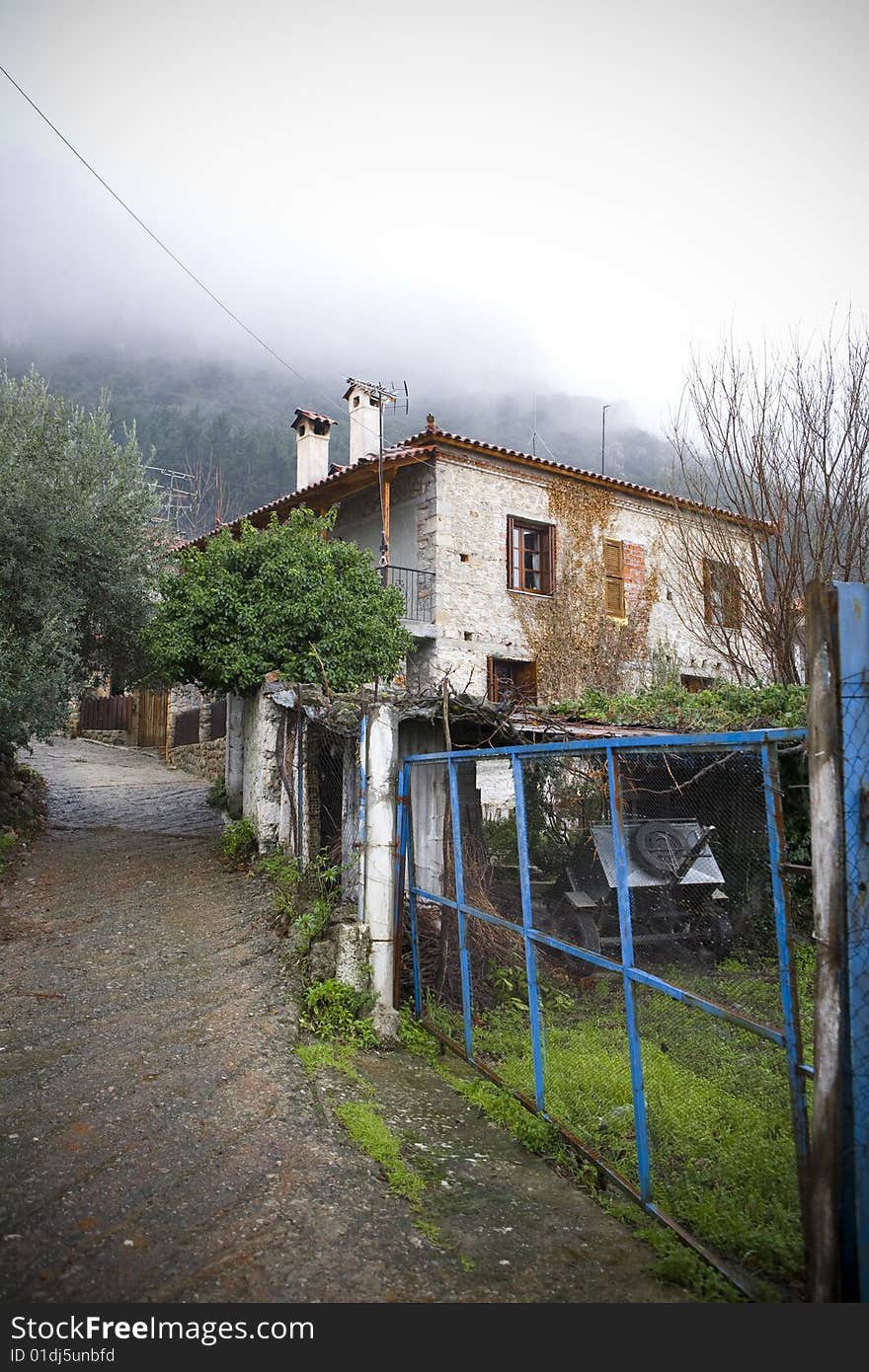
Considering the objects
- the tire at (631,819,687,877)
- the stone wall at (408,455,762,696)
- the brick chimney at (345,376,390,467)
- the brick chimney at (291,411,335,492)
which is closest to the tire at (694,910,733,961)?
the tire at (631,819,687,877)

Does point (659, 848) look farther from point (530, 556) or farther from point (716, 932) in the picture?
point (530, 556)

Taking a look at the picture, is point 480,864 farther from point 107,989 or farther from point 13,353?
point 13,353

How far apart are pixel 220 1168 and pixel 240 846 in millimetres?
6588

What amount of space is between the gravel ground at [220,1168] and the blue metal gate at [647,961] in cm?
41

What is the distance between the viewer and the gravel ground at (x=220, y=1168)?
3.04m

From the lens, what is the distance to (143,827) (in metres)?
12.7

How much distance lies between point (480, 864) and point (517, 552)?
34.3ft

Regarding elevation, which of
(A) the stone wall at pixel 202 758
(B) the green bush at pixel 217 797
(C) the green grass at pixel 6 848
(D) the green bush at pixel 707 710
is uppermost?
(D) the green bush at pixel 707 710

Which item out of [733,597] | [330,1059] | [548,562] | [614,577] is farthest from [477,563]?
[330,1059]

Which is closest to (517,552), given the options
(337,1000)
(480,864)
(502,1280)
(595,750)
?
(480,864)

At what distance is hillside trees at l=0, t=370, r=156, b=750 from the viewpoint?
988cm

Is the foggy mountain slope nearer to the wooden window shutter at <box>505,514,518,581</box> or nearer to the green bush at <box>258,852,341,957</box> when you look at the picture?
the wooden window shutter at <box>505,514,518,581</box>

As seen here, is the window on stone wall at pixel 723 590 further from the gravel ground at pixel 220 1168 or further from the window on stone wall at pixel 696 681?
Answer: the gravel ground at pixel 220 1168

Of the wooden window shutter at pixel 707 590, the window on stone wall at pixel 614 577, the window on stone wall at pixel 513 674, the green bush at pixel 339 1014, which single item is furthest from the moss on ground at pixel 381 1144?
the window on stone wall at pixel 614 577
